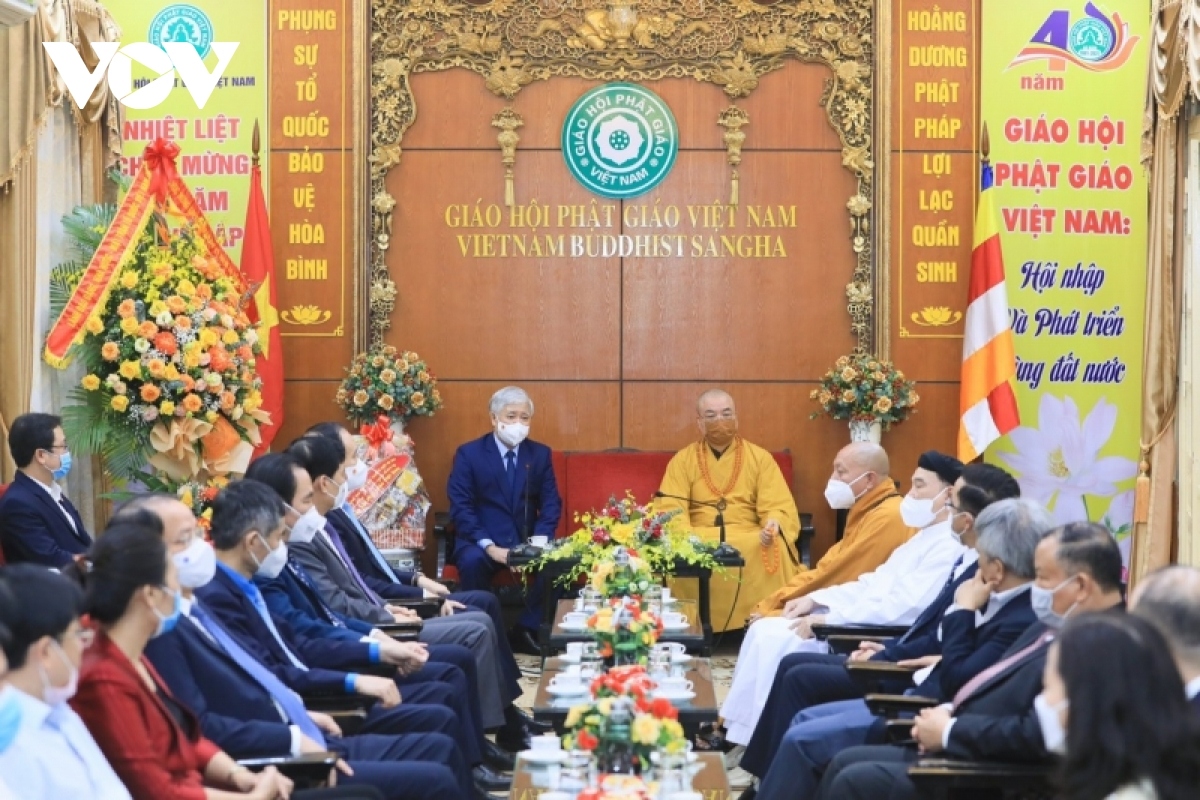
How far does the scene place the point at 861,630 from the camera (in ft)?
19.8

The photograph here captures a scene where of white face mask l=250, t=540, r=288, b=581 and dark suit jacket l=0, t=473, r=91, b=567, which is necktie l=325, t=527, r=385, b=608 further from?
white face mask l=250, t=540, r=288, b=581

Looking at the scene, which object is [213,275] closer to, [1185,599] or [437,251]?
[437,251]

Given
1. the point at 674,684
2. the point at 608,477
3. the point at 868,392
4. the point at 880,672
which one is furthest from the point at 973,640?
the point at 608,477

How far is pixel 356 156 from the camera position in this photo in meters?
9.69

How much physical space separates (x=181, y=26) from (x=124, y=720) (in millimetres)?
7044

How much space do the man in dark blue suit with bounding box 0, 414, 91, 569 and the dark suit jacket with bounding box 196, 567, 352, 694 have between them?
80.2 inches

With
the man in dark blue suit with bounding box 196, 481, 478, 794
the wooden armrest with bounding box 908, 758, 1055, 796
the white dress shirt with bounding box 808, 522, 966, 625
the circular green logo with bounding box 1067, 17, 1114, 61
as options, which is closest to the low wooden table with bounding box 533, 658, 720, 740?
the man in dark blue suit with bounding box 196, 481, 478, 794

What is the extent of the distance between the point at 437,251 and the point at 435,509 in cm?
153

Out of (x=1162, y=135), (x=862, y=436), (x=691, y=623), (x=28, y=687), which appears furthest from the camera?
(x=862, y=436)

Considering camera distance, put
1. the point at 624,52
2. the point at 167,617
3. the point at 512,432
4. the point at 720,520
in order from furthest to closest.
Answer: the point at 624,52, the point at 512,432, the point at 720,520, the point at 167,617

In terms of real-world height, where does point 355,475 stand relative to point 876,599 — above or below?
above

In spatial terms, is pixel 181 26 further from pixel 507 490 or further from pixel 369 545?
pixel 369 545

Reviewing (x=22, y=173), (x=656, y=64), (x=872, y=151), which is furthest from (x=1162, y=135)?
(x=22, y=173)

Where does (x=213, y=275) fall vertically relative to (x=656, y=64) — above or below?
below
